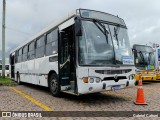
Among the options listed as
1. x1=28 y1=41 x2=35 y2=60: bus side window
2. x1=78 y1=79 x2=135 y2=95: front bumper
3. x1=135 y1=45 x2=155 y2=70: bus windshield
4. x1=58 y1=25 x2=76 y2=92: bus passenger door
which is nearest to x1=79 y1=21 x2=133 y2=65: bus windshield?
x1=78 y1=79 x2=135 y2=95: front bumper

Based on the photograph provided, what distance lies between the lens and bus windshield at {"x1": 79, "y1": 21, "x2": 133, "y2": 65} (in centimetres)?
857

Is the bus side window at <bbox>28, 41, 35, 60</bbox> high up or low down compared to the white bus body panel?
up

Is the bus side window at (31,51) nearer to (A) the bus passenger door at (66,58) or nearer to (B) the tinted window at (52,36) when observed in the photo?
(B) the tinted window at (52,36)

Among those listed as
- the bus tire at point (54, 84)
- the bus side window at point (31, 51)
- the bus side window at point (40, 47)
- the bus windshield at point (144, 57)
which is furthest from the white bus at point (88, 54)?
the bus windshield at point (144, 57)

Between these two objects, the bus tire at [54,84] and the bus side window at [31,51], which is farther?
the bus side window at [31,51]

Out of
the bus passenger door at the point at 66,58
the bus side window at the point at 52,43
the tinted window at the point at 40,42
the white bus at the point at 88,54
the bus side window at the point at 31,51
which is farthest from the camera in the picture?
the bus side window at the point at 31,51

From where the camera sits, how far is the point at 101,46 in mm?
8875

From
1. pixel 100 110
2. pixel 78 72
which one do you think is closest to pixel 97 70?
pixel 78 72

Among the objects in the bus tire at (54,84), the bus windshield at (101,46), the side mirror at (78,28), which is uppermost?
the side mirror at (78,28)

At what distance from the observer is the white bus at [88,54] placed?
849 cm

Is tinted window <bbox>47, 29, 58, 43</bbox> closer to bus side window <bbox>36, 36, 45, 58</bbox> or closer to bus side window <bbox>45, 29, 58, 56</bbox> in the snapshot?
bus side window <bbox>45, 29, 58, 56</bbox>

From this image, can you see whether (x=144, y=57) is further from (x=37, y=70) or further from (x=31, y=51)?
(x=37, y=70)

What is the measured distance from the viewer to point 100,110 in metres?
7.81

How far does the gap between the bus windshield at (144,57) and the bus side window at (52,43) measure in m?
7.50
